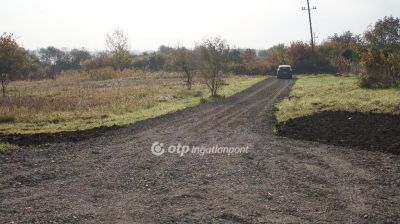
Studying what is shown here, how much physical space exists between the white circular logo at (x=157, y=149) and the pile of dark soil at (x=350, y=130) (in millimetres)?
4135

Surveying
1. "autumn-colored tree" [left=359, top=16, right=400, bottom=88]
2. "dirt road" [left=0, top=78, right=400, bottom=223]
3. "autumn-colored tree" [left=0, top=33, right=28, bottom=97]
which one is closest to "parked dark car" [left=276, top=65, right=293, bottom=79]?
"autumn-colored tree" [left=359, top=16, right=400, bottom=88]

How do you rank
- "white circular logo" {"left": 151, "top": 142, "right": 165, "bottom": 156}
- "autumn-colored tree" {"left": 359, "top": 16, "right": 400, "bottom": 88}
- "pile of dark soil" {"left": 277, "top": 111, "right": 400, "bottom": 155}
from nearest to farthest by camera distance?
1. "white circular logo" {"left": 151, "top": 142, "right": 165, "bottom": 156}
2. "pile of dark soil" {"left": 277, "top": 111, "right": 400, "bottom": 155}
3. "autumn-colored tree" {"left": 359, "top": 16, "right": 400, "bottom": 88}

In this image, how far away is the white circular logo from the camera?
37.6 ft

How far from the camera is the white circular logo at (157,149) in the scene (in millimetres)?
11445

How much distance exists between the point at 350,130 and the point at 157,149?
6280 mm

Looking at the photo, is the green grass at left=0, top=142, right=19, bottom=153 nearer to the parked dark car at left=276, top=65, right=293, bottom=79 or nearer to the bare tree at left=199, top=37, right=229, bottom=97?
the bare tree at left=199, top=37, right=229, bottom=97

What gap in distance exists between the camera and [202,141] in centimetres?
1301

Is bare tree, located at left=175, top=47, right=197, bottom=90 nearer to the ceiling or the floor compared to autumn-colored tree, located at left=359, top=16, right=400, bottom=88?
nearer to the ceiling

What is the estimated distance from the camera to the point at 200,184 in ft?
27.5

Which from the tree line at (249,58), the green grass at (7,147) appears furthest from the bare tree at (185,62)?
the green grass at (7,147)

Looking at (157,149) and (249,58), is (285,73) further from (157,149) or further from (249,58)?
(157,149)

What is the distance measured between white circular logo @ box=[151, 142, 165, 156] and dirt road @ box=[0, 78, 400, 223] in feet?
0.71

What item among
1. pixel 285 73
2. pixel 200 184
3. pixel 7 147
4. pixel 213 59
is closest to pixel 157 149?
pixel 200 184

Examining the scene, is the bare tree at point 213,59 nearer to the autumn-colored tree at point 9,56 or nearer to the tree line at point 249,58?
the tree line at point 249,58
